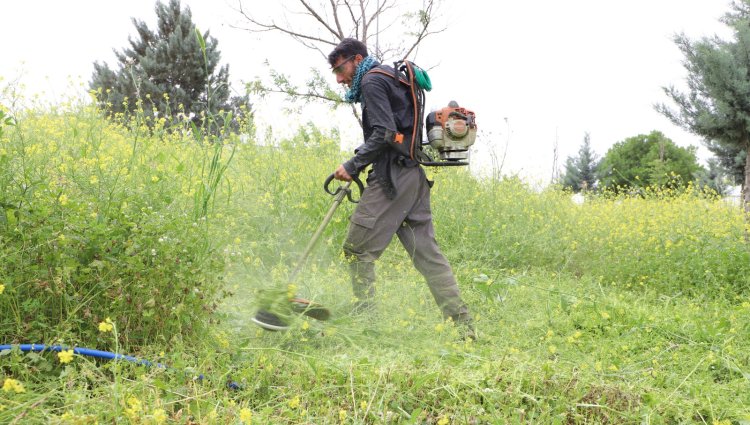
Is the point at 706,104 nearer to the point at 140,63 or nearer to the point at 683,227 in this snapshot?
the point at 683,227

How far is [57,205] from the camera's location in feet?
8.54

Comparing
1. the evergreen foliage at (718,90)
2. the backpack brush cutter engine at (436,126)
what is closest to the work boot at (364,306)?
the backpack brush cutter engine at (436,126)

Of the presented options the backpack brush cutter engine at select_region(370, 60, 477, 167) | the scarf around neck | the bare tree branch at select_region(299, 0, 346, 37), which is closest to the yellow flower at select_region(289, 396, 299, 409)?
the backpack brush cutter engine at select_region(370, 60, 477, 167)

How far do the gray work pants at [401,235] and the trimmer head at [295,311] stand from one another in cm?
56

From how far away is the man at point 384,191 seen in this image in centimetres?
364

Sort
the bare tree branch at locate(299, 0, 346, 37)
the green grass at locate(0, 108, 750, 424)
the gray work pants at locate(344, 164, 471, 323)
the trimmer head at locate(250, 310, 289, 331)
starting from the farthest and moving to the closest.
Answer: the bare tree branch at locate(299, 0, 346, 37)
the gray work pants at locate(344, 164, 471, 323)
the trimmer head at locate(250, 310, 289, 331)
the green grass at locate(0, 108, 750, 424)

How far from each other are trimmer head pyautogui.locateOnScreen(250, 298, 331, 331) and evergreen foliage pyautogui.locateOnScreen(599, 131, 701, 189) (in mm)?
20212

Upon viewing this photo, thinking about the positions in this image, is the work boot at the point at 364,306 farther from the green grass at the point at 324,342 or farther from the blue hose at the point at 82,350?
the blue hose at the point at 82,350

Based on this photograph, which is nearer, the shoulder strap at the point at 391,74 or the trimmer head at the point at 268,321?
the trimmer head at the point at 268,321

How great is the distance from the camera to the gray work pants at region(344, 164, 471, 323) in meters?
3.73

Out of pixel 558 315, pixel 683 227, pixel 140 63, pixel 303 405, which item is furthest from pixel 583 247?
pixel 140 63

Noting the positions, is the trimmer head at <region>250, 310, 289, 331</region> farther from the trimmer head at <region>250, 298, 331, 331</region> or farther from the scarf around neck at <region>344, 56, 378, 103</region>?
the scarf around neck at <region>344, 56, 378, 103</region>

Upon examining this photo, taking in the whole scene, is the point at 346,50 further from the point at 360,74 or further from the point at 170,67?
the point at 170,67

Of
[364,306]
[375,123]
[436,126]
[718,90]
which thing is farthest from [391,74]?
[718,90]
